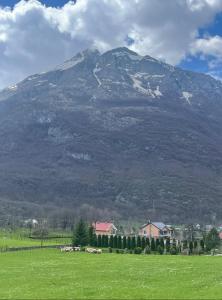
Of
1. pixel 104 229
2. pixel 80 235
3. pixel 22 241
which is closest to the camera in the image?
pixel 80 235

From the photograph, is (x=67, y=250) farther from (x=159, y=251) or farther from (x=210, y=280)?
(x=210, y=280)

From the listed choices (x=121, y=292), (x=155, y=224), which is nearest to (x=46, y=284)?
(x=121, y=292)

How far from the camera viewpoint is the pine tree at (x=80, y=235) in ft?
364

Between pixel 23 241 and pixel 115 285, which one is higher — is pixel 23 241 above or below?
above

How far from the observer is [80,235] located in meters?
112

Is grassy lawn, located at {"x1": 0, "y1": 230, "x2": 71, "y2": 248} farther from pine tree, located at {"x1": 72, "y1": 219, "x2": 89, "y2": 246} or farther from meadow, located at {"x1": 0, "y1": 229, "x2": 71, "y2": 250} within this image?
pine tree, located at {"x1": 72, "y1": 219, "x2": 89, "y2": 246}

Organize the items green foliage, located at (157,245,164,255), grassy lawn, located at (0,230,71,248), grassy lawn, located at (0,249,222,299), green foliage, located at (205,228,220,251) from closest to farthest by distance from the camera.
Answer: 1. grassy lawn, located at (0,249,222,299)
2. green foliage, located at (157,245,164,255)
3. grassy lawn, located at (0,230,71,248)
4. green foliage, located at (205,228,220,251)

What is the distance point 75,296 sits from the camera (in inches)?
1107

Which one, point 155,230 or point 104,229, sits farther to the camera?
point 155,230

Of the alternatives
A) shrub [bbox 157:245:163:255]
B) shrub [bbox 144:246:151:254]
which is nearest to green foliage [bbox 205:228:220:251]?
shrub [bbox 157:245:163:255]

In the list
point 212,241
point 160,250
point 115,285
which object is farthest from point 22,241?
point 115,285

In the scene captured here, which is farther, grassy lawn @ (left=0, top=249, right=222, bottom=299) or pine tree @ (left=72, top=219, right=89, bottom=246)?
pine tree @ (left=72, top=219, right=89, bottom=246)

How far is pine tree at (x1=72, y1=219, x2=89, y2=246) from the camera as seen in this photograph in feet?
364

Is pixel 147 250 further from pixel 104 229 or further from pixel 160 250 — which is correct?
pixel 104 229
